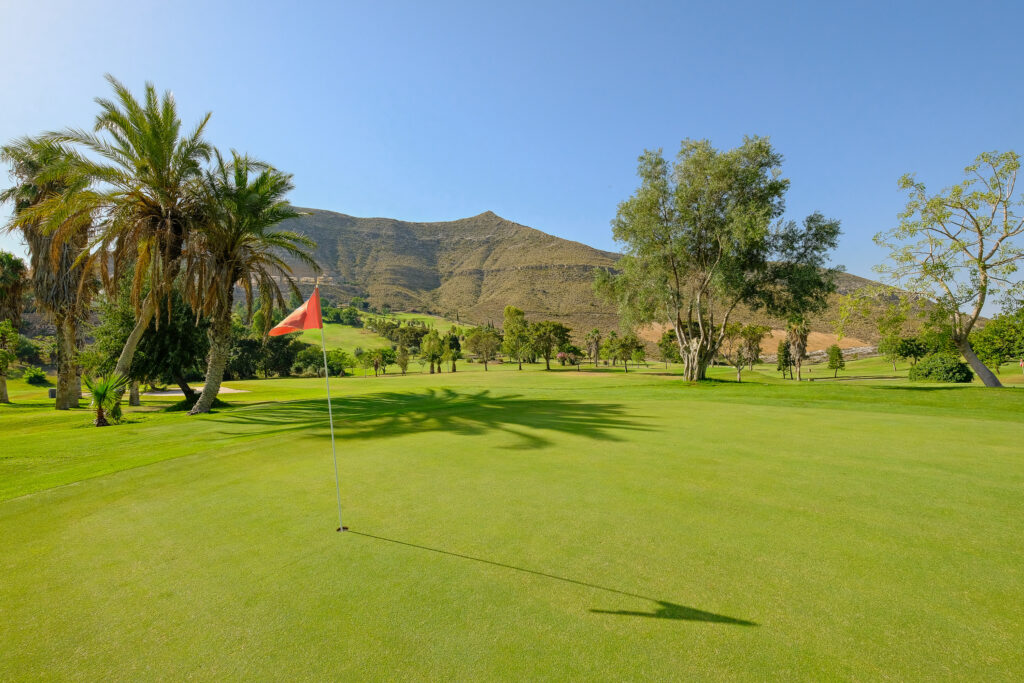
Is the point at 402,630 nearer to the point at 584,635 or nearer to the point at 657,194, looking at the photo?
the point at 584,635

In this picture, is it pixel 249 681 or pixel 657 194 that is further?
pixel 657 194

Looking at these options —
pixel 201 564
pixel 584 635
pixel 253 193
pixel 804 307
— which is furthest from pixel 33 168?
pixel 804 307

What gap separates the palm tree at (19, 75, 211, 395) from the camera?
16266 mm

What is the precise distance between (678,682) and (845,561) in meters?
2.57

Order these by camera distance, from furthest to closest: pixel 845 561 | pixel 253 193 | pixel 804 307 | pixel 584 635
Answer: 1. pixel 804 307
2. pixel 253 193
3. pixel 845 561
4. pixel 584 635

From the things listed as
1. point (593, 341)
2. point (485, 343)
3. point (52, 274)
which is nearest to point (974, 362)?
point (52, 274)

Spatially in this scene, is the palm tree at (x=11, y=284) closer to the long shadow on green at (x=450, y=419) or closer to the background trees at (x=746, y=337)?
the long shadow on green at (x=450, y=419)

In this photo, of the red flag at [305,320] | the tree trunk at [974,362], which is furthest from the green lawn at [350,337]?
the tree trunk at [974,362]

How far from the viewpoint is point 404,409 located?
56.9 feet

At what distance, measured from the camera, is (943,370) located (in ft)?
142

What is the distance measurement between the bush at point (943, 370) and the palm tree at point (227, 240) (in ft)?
174

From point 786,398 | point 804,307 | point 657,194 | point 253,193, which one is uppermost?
point 657,194

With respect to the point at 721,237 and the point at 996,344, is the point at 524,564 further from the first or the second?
the point at 996,344

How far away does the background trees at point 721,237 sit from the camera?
26.5 m
